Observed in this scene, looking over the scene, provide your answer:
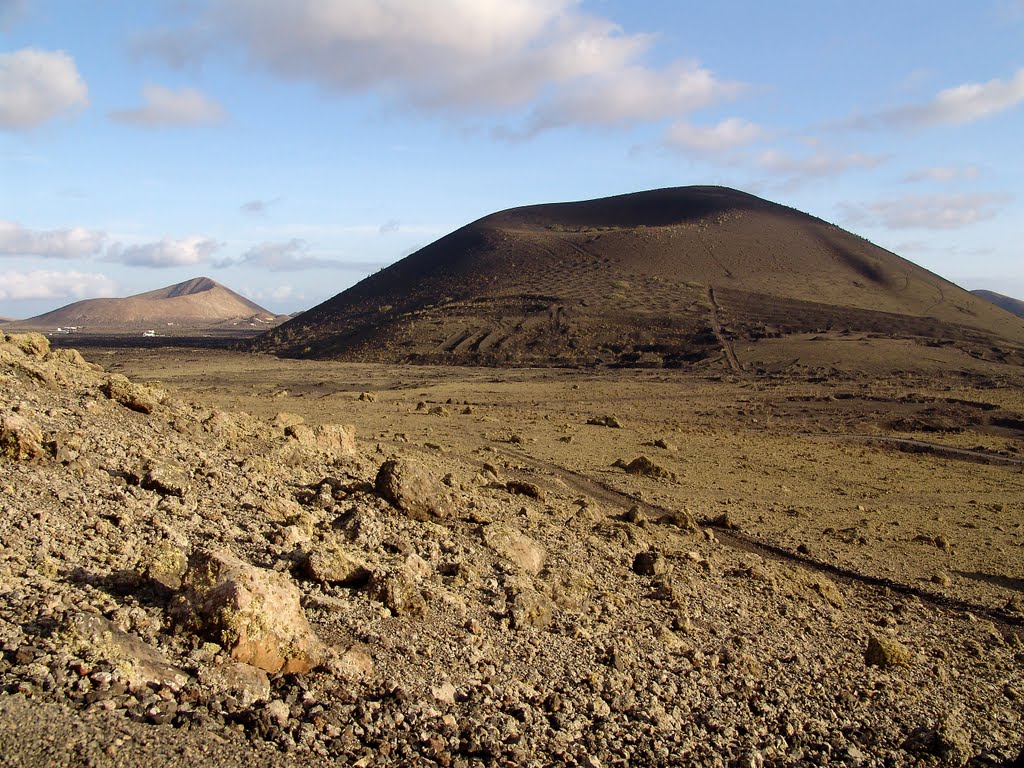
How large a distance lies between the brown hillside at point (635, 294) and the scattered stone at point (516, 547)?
37014 mm

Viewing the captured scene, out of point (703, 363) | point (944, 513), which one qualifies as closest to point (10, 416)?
point (944, 513)

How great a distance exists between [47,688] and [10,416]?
11.9 feet

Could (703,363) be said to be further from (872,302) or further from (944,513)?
(944,513)

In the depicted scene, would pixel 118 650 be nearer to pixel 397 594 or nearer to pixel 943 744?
pixel 397 594

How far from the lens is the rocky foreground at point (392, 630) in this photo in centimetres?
403

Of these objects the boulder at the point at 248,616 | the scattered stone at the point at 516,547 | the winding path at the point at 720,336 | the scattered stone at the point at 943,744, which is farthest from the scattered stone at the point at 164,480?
the winding path at the point at 720,336

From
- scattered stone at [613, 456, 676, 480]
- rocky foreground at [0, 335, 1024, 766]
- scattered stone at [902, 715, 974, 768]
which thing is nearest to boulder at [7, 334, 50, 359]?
rocky foreground at [0, 335, 1024, 766]

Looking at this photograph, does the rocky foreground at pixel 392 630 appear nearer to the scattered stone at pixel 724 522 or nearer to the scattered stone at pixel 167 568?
→ the scattered stone at pixel 167 568

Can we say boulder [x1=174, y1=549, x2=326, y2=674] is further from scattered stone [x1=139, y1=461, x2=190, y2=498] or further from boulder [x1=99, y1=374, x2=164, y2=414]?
boulder [x1=99, y1=374, x2=164, y2=414]

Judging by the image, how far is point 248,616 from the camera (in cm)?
450

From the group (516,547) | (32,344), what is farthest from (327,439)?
(516,547)

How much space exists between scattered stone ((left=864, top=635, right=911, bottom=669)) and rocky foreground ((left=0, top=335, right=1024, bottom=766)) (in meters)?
0.02

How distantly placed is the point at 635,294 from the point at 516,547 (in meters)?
50.8

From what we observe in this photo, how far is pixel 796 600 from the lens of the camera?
7.84 meters
